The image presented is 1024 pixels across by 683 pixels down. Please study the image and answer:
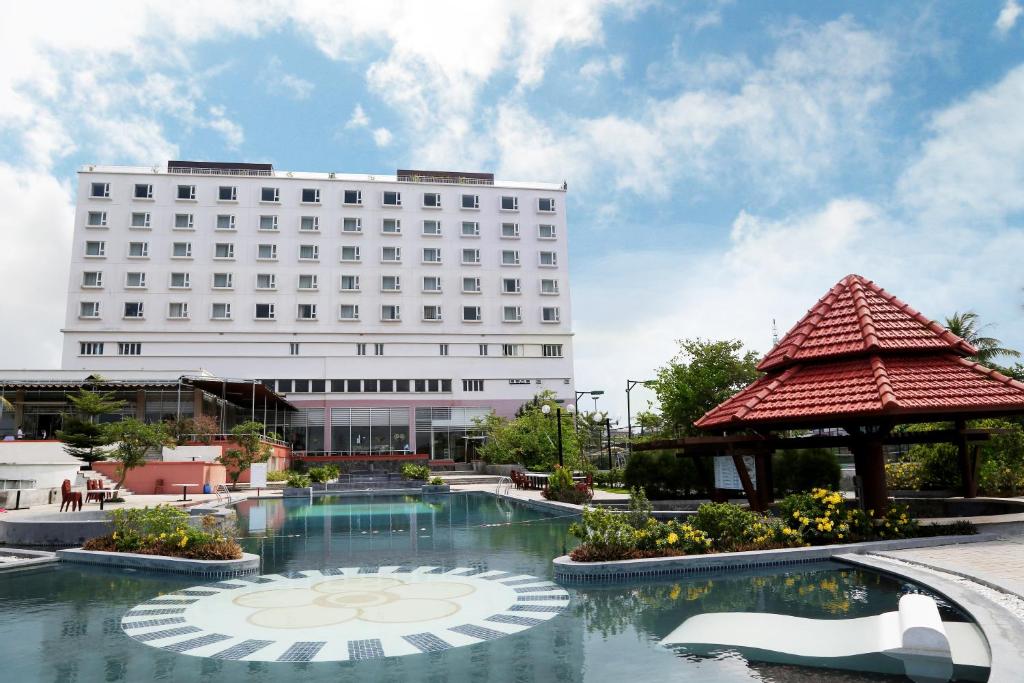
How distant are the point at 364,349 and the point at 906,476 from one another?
4438 cm

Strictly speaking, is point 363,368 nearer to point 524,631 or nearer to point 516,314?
point 516,314

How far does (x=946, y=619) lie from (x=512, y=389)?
5252 cm

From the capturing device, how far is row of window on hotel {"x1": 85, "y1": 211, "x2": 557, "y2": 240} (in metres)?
59.7

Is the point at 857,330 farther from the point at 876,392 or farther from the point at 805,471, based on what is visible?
the point at 805,471

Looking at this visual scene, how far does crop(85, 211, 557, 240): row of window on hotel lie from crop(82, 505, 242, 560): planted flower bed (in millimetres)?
50131

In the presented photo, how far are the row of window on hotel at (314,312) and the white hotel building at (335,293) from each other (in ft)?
0.38

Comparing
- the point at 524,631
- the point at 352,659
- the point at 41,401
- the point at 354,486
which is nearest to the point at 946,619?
Answer: the point at 524,631

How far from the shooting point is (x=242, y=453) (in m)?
36.6

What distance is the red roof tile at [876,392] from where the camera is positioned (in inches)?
555

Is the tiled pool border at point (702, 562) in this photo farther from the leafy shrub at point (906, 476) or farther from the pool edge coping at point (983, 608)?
the leafy shrub at point (906, 476)

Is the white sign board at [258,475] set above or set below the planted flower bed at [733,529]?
above

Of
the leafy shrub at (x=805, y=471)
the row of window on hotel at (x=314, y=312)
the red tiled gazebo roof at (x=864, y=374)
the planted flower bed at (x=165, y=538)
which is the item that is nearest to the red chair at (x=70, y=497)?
the planted flower bed at (x=165, y=538)

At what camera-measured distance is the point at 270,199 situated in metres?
61.8

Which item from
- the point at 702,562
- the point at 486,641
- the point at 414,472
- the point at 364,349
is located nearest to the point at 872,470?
the point at 702,562
